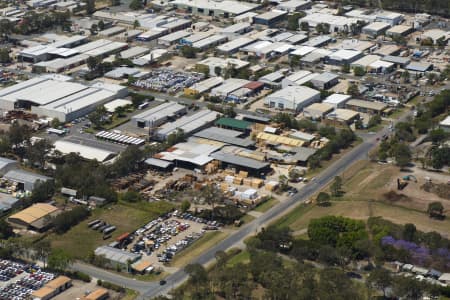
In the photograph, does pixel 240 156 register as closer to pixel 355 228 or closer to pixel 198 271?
pixel 355 228

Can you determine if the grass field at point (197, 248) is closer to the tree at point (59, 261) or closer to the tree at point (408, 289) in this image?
the tree at point (59, 261)

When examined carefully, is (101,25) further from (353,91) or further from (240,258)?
(240,258)

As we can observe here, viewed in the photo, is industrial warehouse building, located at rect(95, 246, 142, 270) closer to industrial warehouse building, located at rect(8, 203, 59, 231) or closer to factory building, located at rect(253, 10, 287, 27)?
industrial warehouse building, located at rect(8, 203, 59, 231)

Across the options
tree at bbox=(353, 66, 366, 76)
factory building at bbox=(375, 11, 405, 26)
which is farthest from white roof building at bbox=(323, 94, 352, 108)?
factory building at bbox=(375, 11, 405, 26)

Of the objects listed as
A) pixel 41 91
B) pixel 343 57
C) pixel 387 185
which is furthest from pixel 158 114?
pixel 343 57

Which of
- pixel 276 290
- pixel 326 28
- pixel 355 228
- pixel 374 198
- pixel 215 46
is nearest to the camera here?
pixel 276 290

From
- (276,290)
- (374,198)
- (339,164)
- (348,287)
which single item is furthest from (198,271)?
(339,164)
